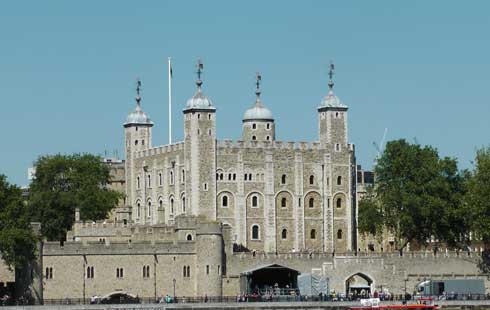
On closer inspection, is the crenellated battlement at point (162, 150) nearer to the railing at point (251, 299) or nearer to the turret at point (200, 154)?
the turret at point (200, 154)

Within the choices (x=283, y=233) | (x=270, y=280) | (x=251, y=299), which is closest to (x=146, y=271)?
(x=251, y=299)

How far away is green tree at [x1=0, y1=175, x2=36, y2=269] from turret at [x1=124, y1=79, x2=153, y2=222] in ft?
115

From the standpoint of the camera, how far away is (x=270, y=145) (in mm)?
165625

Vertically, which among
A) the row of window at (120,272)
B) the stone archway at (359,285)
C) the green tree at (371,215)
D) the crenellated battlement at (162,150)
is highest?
the crenellated battlement at (162,150)

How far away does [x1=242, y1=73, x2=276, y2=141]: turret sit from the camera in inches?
6693

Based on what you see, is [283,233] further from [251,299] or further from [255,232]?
[251,299]

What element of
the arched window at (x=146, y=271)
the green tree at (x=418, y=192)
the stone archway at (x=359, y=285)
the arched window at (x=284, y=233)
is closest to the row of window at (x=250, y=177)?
the arched window at (x=284, y=233)

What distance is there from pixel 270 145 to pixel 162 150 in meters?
10.1

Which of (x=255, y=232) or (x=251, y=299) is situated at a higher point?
(x=255, y=232)

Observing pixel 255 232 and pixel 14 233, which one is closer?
pixel 14 233

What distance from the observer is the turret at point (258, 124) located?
170000 millimetres

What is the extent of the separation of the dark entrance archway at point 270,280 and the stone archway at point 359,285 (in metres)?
4.31

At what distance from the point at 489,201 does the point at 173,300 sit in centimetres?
2913

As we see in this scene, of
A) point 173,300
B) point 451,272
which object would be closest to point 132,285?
point 173,300
